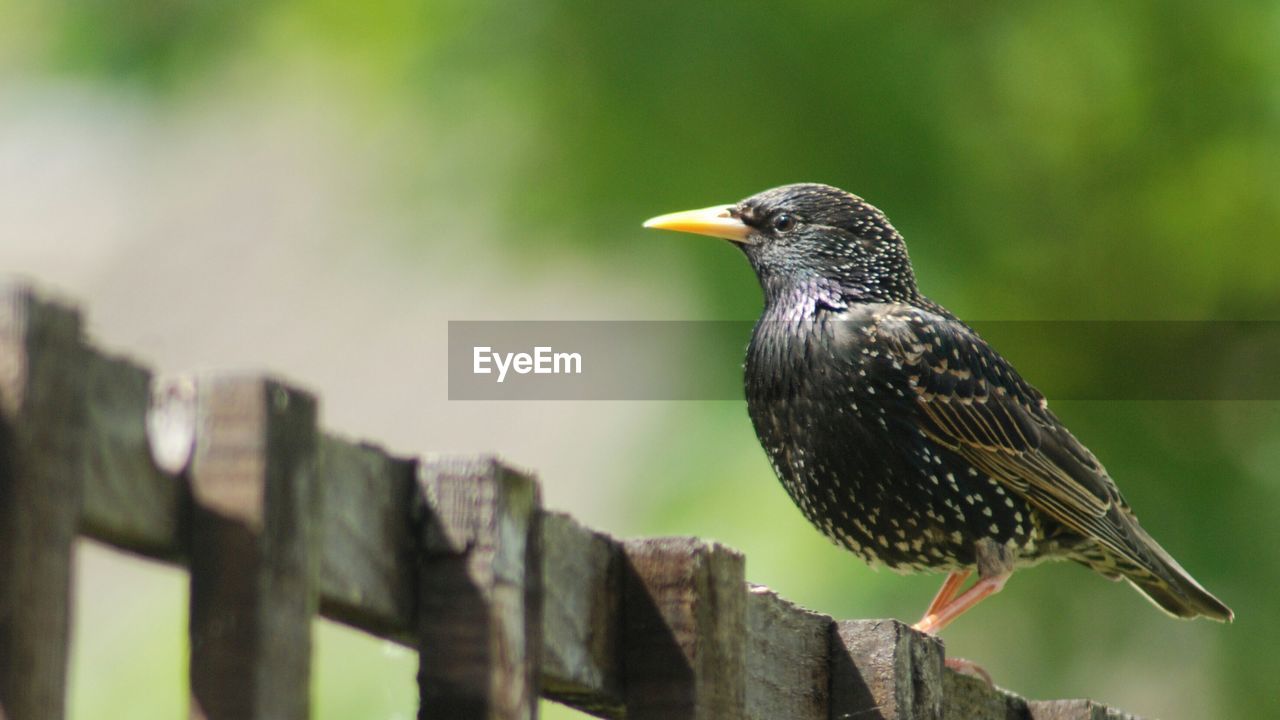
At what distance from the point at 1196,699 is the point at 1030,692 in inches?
18.0

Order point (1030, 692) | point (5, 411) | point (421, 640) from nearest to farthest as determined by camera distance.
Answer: point (5, 411) → point (421, 640) → point (1030, 692)

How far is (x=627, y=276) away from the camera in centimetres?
466

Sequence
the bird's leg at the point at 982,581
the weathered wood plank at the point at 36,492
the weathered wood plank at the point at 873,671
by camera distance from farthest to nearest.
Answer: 1. the bird's leg at the point at 982,581
2. the weathered wood plank at the point at 873,671
3. the weathered wood plank at the point at 36,492

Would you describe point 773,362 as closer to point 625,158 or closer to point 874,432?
point 874,432

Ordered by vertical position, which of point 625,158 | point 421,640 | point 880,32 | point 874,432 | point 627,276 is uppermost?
point 880,32

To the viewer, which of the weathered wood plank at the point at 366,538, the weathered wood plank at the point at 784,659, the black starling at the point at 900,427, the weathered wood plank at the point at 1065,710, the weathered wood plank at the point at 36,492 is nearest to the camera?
the weathered wood plank at the point at 36,492

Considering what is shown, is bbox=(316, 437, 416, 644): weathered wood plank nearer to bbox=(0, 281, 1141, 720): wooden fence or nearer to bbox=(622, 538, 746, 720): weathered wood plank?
bbox=(0, 281, 1141, 720): wooden fence

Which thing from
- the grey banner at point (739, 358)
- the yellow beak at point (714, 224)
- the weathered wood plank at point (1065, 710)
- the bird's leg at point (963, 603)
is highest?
the yellow beak at point (714, 224)

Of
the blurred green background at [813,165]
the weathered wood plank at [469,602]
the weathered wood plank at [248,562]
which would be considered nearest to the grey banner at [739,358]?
the blurred green background at [813,165]

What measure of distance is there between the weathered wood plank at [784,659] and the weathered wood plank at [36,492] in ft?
3.36

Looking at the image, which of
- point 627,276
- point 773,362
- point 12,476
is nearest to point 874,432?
point 773,362

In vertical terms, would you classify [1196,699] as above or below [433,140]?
below

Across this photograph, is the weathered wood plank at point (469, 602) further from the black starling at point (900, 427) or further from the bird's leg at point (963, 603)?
the bird's leg at point (963, 603)

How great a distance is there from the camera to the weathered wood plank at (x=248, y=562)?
4.06 feet
